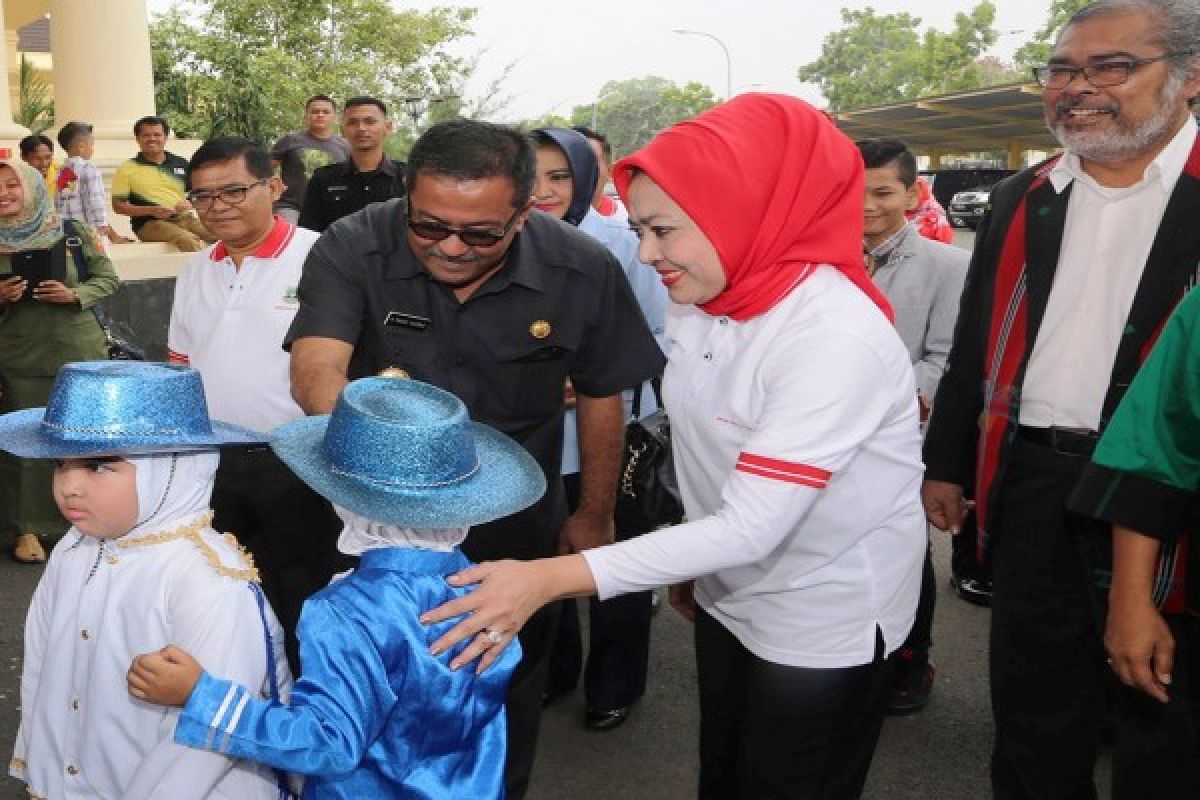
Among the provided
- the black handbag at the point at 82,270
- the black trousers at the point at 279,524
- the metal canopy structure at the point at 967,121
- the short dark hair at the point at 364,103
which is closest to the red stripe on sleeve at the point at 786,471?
the black trousers at the point at 279,524

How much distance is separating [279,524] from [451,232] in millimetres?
1483

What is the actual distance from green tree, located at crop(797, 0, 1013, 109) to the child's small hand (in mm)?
70483

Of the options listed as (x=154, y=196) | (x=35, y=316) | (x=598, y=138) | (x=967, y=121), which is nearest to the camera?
(x=35, y=316)

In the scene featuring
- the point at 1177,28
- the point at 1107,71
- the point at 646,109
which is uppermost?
the point at 1177,28

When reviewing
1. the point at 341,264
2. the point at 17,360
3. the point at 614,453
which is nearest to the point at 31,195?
the point at 17,360

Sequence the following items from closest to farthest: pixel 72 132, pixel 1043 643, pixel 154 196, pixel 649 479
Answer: pixel 1043 643 < pixel 649 479 < pixel 154 196 < pixel 72 132

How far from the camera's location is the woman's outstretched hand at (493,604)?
1.79 m

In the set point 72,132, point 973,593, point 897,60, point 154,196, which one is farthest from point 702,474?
point 897,60

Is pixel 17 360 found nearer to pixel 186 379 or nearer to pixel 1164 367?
pixel 186 379

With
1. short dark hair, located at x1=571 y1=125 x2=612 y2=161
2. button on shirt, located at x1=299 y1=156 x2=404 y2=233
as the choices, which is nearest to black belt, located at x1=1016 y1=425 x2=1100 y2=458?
short dark hair, located at x1=571 y1=125 x2=612 y2=161

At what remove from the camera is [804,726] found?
2146mm

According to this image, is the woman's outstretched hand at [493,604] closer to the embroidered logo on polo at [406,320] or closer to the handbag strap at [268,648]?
the handbag strap at [268,648]

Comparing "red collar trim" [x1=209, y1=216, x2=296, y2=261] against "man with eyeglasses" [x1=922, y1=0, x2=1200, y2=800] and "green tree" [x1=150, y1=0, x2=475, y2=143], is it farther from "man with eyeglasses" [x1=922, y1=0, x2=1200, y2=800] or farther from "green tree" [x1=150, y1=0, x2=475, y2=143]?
"green tree" [x1=150, y1=0, x2=475, y2=143]

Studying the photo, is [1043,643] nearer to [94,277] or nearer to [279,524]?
[279,524]
